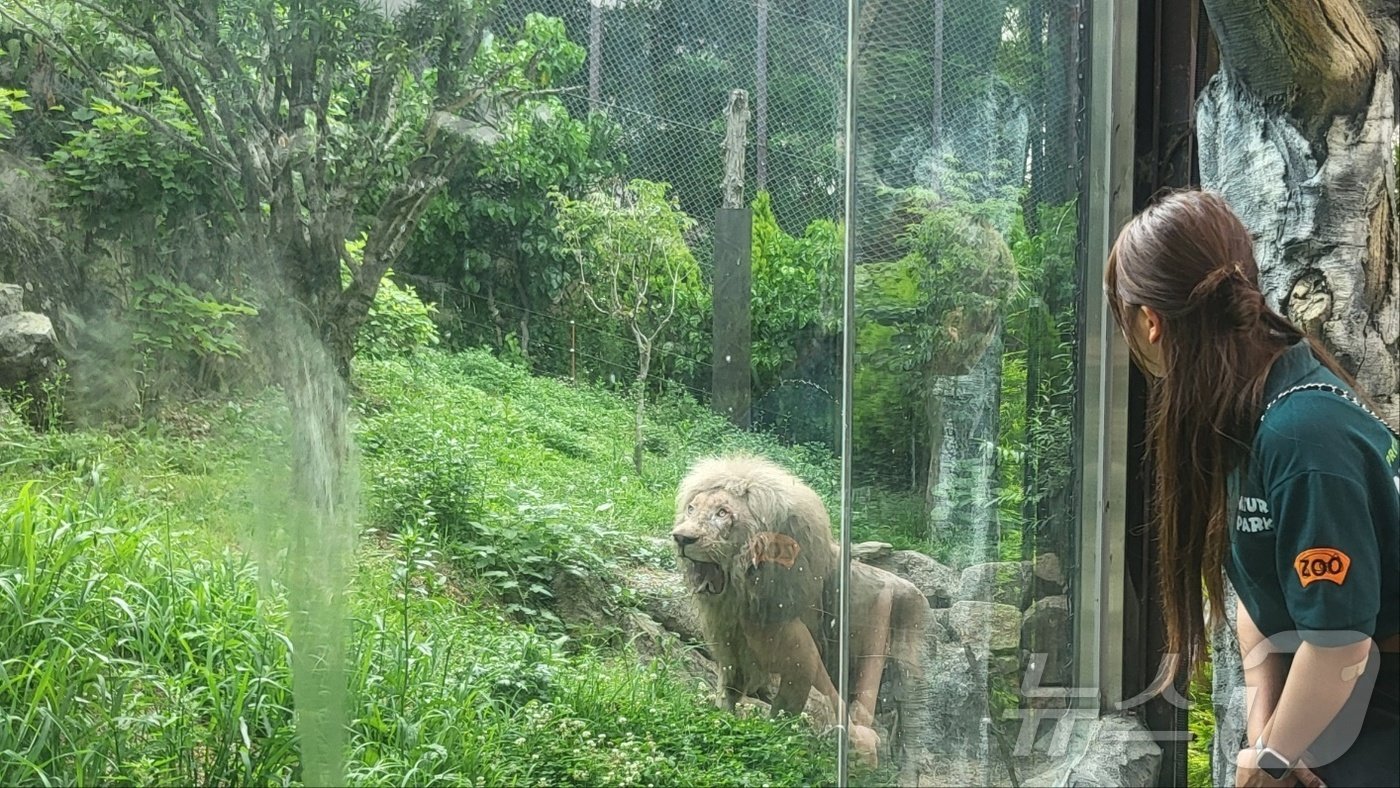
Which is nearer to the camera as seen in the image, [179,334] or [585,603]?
[585,603]

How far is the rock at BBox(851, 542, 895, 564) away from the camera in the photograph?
2.60 meters

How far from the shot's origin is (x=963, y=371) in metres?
2.75

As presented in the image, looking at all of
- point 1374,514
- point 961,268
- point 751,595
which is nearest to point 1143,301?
point 1374,514

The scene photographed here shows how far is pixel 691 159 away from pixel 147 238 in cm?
164

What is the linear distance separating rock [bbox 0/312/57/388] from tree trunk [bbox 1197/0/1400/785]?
11.2 ft

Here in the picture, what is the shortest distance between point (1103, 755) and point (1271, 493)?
4.64ft

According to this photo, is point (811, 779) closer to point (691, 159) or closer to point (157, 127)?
point (691, 159)

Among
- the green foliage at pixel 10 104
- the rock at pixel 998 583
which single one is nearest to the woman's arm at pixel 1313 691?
the rock at pixel 998 583

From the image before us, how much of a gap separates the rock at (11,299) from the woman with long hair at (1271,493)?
10.7 feet

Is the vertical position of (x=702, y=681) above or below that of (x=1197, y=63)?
below

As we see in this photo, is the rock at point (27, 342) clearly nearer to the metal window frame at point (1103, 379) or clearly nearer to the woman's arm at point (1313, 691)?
the metal window frame at point (1103, 379)

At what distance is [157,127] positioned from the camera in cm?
328

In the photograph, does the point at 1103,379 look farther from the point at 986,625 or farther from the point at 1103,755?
the point at 1103,755

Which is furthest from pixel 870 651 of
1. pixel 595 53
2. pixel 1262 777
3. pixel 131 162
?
pixel 131 162
